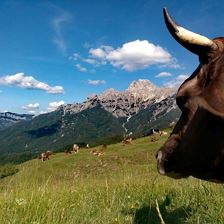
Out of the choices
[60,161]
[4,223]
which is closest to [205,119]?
[4,223]

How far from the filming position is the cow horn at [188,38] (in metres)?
5.00

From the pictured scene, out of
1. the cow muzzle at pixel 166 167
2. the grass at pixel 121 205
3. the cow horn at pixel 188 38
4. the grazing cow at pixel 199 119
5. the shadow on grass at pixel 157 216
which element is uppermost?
the cow horn at pixel 188 38

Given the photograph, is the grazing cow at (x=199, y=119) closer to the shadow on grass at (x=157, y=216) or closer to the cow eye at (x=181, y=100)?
the cow eye at (x=181, y=100)

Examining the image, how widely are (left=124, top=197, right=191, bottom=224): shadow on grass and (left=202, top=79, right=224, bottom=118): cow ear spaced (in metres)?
3.00

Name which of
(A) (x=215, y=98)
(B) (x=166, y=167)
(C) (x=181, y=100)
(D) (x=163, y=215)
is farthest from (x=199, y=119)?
(D) (x=163, y=215)

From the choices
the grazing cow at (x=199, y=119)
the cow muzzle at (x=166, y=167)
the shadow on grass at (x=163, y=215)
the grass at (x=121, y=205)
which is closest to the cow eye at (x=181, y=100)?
the grazing cow at (x=199, y=119)

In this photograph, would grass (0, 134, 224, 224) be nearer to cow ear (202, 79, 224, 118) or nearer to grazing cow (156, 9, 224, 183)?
grazing cow (156, 9, 224, 183)

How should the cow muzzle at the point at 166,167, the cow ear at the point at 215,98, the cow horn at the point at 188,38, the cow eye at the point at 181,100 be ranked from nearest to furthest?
the cow horn at the point at 188,38 < the cow ear at the point at 215,98 < the cow eye at the point at 181,100 < the cow muzzle at the point at 166,167

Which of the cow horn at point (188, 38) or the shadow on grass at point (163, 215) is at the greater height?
the cow horn at point (188, 38)

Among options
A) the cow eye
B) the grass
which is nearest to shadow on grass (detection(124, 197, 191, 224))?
the grass

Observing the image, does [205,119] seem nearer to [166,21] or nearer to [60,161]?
[166,21]

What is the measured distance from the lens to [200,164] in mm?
5516

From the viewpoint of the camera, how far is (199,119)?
5.42 metres

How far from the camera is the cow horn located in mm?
4997
